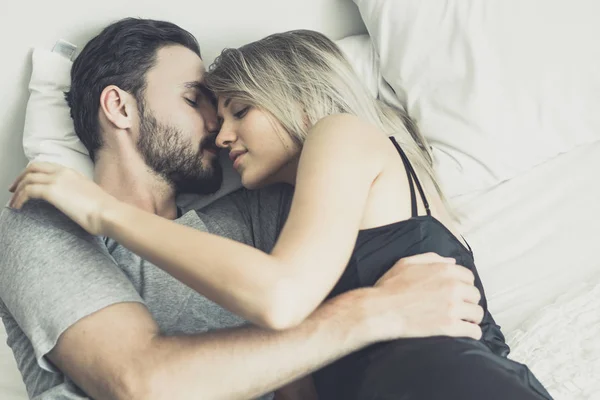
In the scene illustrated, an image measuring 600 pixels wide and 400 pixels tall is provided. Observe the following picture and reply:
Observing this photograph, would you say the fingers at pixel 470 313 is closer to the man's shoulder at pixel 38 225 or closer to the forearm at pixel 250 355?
the forearm at pixel 250 355

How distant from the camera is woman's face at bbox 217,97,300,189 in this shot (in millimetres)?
1265

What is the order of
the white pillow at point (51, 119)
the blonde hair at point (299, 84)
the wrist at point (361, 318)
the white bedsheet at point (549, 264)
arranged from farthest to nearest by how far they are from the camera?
the white pillow at point (51, 119) < the blonde hair at point (299, 84) < the white bedsheet at point (549, 264) < the wrist at point (361, 318)

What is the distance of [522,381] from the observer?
96cm

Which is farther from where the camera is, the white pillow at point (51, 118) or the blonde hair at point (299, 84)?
the white pillow at point (51, 118)

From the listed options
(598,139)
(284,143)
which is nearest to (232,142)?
(284,143)

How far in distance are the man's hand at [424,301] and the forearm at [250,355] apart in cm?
3

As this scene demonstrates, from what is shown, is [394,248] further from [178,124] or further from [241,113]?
[178,124]

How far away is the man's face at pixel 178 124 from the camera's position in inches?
54.6

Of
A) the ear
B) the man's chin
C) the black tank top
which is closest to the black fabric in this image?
the black tank top

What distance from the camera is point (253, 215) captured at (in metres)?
1.46


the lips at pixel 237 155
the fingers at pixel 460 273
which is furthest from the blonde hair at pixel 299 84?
the fingers at pixel 460 273

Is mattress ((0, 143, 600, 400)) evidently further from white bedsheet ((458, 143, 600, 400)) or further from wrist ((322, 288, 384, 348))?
wrist ((322, 288, 384, 348))

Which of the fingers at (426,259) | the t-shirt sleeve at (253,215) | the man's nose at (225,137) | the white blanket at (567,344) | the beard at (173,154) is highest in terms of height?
the man's nose at (225,137)

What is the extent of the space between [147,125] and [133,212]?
17.6 inches
